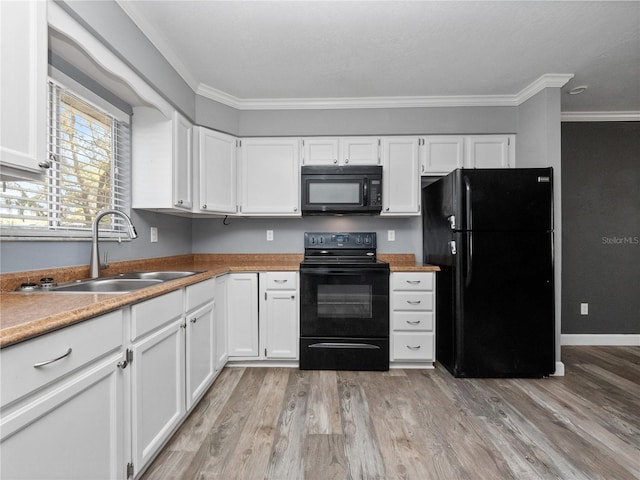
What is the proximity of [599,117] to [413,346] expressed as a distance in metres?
3.10

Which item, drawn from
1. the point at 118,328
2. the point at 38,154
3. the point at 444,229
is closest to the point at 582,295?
the point at 444,229

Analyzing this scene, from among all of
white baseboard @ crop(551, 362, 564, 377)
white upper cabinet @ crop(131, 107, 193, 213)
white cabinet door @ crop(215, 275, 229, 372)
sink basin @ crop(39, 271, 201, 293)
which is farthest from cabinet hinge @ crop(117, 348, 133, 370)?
white baseboard @ crop(551, 362, 564, 377)

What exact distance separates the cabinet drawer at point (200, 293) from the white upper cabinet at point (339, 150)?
4.75 feet

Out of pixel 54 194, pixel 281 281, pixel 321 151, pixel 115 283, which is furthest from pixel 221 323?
pixel 321 151

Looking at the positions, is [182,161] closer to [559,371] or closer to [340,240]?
[340,240]

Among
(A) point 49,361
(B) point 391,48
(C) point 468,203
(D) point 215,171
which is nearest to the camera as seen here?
(A) point 49,361

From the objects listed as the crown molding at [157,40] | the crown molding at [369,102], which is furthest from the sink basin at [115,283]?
the crown molding at [369,102]

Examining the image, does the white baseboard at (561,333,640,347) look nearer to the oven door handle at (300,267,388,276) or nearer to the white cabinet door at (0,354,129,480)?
the oven door handle at (300,267,388,276)

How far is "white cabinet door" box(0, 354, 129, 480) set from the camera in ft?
2.69

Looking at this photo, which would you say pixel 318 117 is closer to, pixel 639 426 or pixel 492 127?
pixel 492 127

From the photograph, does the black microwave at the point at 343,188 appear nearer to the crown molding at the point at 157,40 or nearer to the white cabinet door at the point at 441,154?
the white cabinet door at the point at 441,154

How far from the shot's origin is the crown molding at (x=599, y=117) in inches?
132

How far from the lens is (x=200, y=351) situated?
6.82ft

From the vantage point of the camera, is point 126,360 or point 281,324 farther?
point 281,324
